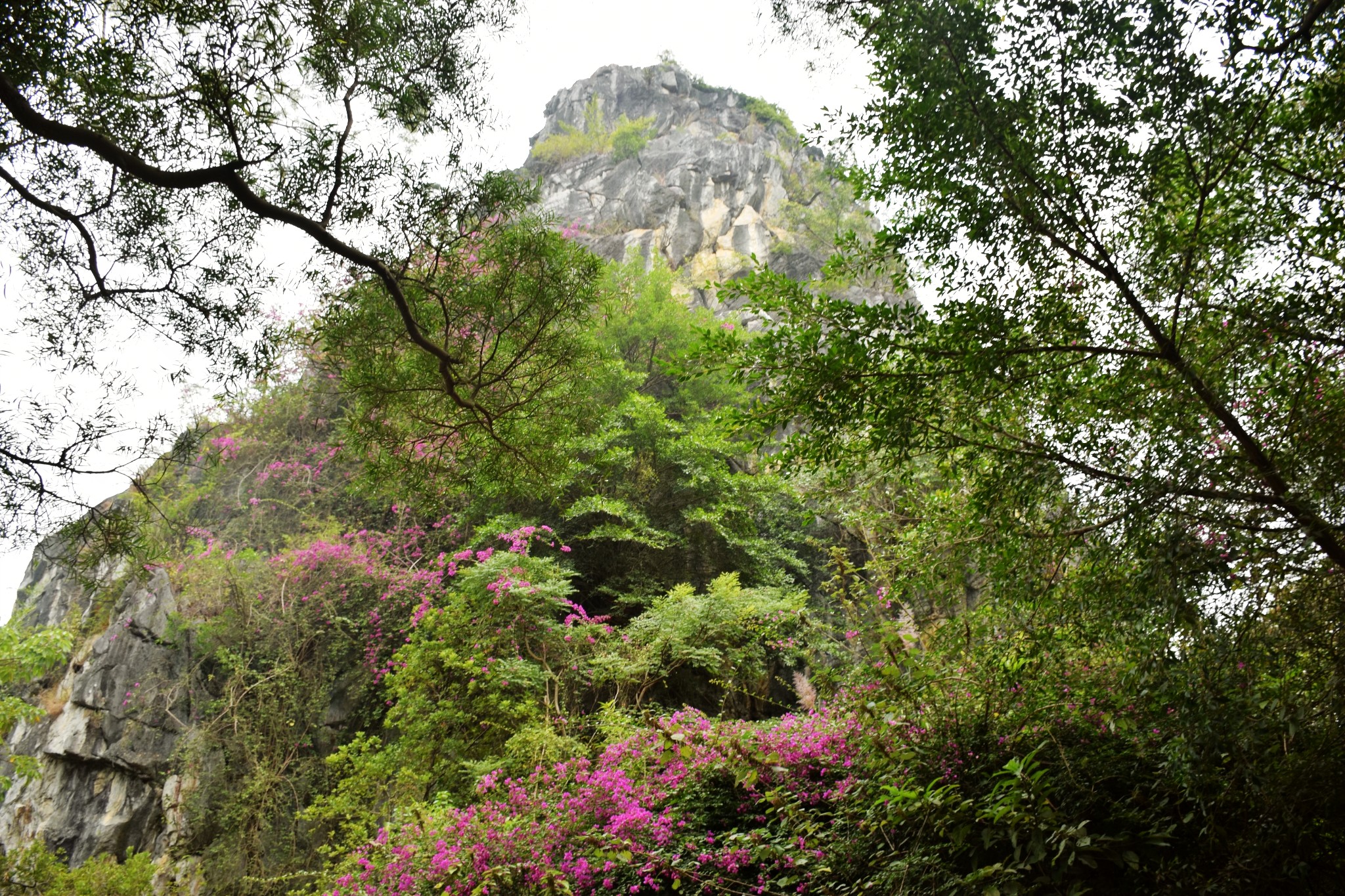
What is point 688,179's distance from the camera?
761 inches

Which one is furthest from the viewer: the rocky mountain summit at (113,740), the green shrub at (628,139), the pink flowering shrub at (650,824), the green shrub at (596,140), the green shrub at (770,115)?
the green shrub at (770,115)

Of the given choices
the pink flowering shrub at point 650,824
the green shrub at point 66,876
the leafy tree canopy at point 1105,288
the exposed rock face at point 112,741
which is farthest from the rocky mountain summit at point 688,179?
the leafy tree canopy at point 1105,288

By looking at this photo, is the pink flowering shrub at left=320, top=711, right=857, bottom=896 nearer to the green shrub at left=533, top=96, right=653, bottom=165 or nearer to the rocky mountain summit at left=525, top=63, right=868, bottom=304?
the rocky mountain summit at left=525, top=63, right=868, bottom=304

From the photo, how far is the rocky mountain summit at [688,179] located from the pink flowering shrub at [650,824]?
40.3 feet

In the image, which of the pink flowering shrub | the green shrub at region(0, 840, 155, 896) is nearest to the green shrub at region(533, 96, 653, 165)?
the green shrub at region(0, 840, 155, 896)

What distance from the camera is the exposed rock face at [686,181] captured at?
698 inches

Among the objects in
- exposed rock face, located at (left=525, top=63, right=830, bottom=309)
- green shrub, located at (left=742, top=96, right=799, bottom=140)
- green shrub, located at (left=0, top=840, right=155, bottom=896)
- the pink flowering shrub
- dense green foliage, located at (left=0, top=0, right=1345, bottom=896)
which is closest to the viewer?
dense green foliage, located at (left=0, top=0, right=1345, bottom=896)

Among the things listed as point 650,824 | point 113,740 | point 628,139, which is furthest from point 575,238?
point 650,824

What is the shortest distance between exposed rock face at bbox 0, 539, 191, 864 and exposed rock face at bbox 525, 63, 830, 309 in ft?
36.0

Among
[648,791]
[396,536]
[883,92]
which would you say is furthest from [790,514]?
[883,92]

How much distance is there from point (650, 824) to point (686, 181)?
17797 millimetres

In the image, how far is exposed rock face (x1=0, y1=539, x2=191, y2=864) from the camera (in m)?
7.41

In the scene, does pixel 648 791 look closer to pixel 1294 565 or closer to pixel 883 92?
pixel 1294 565

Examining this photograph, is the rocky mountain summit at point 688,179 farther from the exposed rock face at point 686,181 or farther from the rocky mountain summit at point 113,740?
the rocky mountain summit at point 113,740
